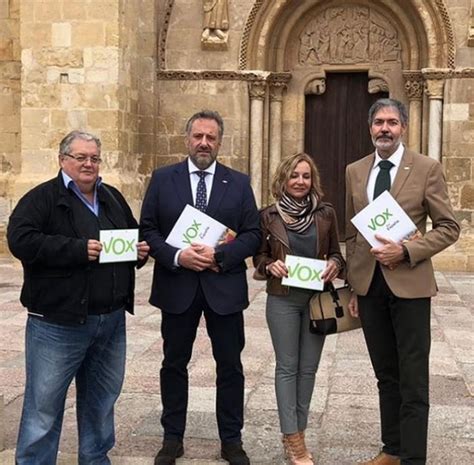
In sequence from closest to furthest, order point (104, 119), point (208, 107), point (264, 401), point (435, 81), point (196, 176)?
point (196, 176)
point (264, 401)
point (104, 119)
point (435, 81)
point (208, 107)

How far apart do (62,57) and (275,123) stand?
141 inches

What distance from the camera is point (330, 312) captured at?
12.9 feet

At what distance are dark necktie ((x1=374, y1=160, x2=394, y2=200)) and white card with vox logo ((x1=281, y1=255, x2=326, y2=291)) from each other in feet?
1.59

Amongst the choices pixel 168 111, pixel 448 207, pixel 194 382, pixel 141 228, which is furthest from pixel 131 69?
pixel 448 207

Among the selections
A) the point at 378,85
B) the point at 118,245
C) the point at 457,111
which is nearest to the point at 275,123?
the point at 378,85

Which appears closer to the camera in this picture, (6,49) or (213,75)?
(213,75)

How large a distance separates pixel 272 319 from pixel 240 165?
8536 millimetres

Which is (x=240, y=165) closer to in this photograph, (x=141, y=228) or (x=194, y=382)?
(x=194, y=382)

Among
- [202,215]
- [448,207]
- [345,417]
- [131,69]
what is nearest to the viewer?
[448,207]

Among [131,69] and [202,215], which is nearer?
[202,215]

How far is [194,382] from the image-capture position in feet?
18.4

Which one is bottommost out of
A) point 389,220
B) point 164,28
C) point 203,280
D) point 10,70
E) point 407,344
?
point 407,344

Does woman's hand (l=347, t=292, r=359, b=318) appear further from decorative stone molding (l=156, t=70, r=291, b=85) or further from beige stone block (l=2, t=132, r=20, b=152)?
beige stone block (l=2, t=132, r=20, b=152)

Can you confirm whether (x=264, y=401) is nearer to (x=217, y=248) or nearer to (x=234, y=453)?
(x=234, y=453)
